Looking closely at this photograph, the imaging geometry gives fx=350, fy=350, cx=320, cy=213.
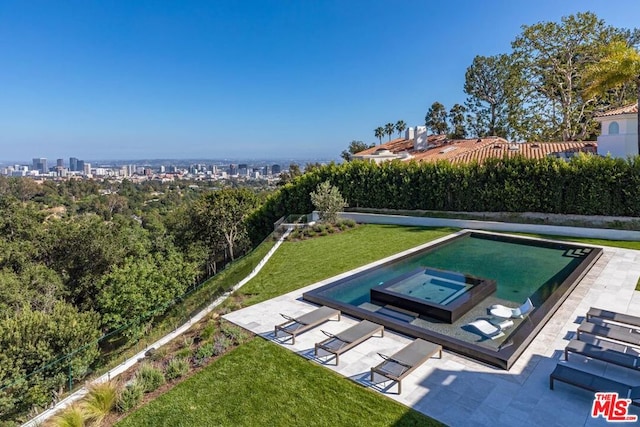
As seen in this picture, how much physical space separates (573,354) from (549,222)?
14.3 m

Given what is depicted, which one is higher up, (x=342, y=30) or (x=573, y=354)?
(x=342, y=30)

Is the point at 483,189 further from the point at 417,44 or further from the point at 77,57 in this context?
the point at 77,57

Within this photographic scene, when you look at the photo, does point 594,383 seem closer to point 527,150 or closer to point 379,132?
point 527,150

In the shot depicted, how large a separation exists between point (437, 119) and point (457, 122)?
4988mm

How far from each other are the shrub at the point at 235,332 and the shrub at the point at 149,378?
5.66ft

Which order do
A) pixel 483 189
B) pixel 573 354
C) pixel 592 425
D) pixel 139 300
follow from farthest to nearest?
pixel 483 189
pixel 139 300
pixel 573 354
pixel 592 425

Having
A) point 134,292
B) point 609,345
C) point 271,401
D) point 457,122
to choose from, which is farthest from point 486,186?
point 457,122

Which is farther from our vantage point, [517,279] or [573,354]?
[517,279]

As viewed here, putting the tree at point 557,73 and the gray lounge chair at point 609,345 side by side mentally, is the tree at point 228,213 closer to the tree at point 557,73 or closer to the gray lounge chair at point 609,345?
the gray lounge chair at point 609,345

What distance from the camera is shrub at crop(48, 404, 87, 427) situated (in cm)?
530

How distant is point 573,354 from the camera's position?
686 centimetres

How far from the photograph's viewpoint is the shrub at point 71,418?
17.4 ft

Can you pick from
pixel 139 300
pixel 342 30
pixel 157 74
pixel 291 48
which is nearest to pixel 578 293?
pixel 139 300

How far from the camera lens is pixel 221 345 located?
7.70 m
